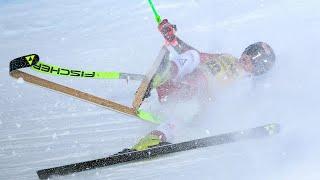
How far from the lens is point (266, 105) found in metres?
6.89

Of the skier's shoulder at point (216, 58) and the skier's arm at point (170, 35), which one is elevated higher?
the skier's shoulder at point (216, 58)

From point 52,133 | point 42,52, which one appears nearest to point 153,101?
point 52,133

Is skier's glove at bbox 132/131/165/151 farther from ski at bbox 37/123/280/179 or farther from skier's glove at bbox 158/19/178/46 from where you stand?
skier's glove at bbox 158/19/178/46

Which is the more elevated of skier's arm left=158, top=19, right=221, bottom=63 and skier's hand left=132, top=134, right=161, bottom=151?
skier's arm left=158, top=19, right=221, bottom=63

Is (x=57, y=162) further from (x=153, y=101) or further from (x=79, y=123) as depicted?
(x=153, y=101)

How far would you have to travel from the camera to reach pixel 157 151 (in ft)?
17.7

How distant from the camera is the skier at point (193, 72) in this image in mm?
5918

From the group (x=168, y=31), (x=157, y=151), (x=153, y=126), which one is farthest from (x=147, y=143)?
(x=168, y=31)

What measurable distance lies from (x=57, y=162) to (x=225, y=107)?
2027mm

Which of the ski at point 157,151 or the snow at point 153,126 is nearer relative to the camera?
the snow at point 153,126

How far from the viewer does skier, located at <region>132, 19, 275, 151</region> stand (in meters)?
5.92

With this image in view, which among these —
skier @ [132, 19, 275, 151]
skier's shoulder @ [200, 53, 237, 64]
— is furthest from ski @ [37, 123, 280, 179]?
skier's shoulder @ [200, 53, 237, 64]

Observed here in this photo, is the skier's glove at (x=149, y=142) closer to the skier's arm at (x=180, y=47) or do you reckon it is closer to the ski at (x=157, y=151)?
the ski at (x=157, y=151)

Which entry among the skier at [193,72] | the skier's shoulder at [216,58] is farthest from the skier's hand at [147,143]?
the skier's shoulder at [216,58]
